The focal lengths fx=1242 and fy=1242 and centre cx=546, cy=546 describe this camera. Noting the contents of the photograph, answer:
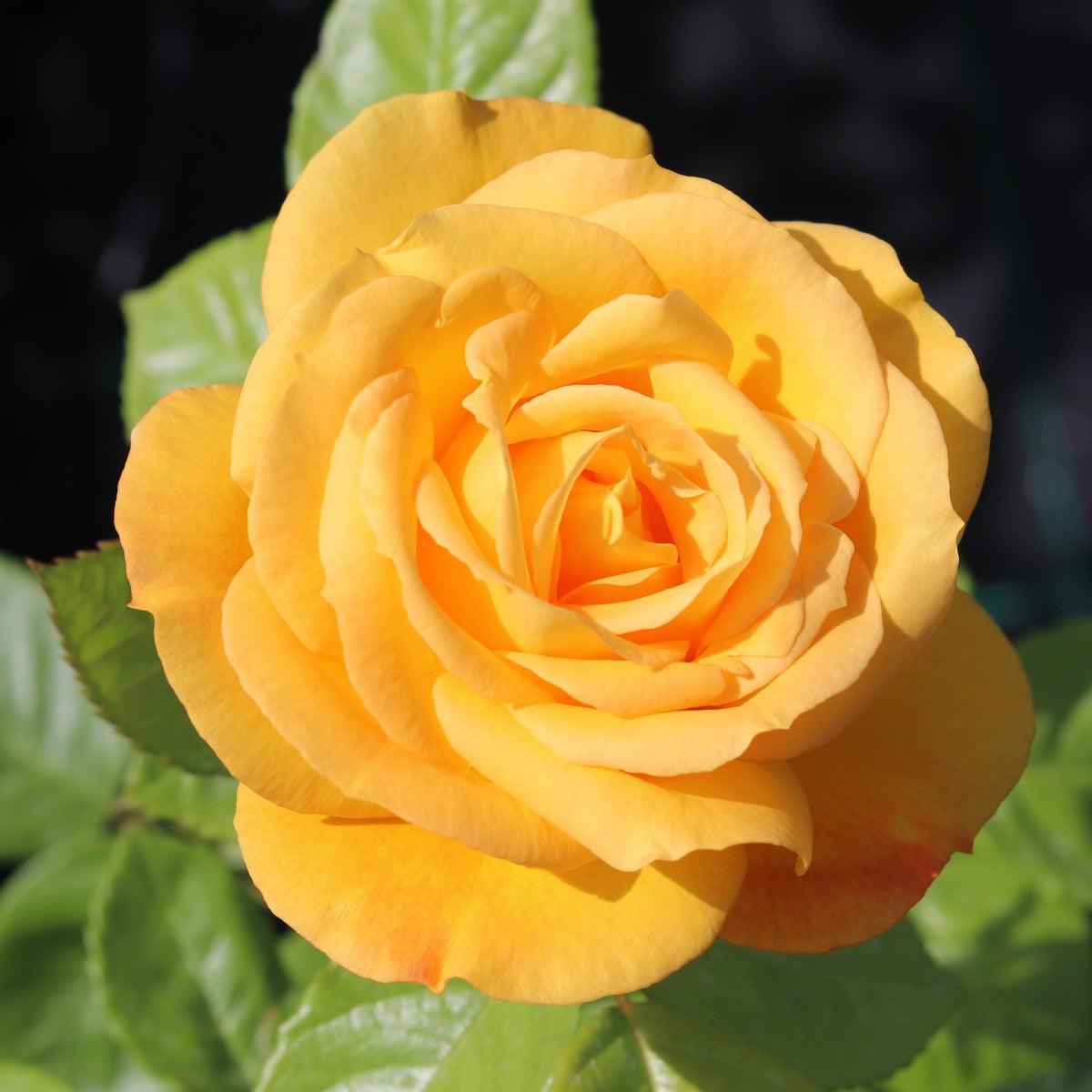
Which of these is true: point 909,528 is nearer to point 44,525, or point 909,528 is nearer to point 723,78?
point 44,525

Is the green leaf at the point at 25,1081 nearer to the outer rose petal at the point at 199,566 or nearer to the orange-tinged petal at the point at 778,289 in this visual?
the outer rose petal at the point at 199,566

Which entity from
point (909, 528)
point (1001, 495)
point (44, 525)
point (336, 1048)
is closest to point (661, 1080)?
point (336, 1048)

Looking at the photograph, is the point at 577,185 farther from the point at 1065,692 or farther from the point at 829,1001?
Answer: the point at 1065,692

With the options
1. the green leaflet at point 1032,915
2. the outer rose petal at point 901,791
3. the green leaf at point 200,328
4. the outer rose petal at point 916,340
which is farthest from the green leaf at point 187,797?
the green leaflet at point 1032,915

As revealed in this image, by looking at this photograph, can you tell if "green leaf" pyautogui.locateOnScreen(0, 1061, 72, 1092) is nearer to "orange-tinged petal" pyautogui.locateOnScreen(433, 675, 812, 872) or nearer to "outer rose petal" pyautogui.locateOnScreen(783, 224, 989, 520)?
"orange-tinged petal" pyautogui.locateOnScreen(433, 675, 812, 872)

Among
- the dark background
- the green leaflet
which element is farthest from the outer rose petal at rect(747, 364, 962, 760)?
the dark background

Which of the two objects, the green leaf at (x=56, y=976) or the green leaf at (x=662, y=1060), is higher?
the green leaf at (x=662, y=1060)
